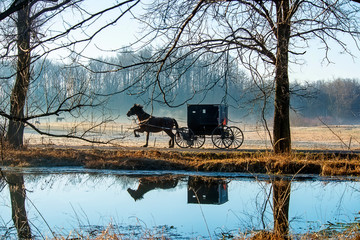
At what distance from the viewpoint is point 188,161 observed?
15.4 meters

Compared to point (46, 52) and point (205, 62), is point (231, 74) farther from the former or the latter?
point (46, 52)

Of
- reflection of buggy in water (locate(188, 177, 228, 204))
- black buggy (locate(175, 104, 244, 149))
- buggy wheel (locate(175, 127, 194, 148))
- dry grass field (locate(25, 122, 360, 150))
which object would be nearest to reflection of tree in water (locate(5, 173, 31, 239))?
dry grass field (locate(25, 122, 360, 150))


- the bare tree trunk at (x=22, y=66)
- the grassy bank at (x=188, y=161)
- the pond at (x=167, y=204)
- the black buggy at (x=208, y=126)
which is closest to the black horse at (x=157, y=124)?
the black buggy at (x=208, y=126)

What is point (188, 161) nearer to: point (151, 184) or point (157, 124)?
point (151, 184)

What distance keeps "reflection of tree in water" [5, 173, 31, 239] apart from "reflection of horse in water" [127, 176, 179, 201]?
234 centimetres

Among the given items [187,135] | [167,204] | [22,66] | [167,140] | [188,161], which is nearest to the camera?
[22,66]

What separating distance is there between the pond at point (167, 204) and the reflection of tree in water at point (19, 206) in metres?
0.02

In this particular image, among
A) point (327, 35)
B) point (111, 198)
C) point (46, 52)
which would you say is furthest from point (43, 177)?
point (327, 35)

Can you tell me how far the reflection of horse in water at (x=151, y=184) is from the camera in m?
10.3

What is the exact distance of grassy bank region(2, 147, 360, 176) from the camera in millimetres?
13349

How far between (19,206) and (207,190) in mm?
4154

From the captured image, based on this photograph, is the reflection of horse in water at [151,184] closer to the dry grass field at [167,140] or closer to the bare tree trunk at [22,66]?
the dry grass field at [167,140]

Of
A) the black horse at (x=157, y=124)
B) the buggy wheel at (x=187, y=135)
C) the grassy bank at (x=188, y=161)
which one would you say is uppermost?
the black horse at (x=157, y=124)

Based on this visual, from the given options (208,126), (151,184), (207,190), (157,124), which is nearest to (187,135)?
(208,126)
